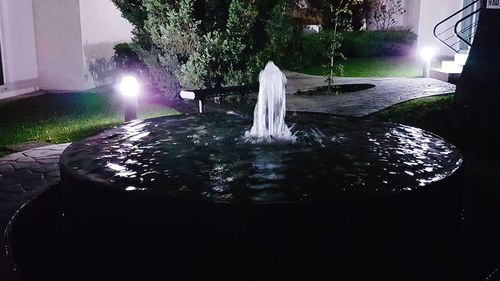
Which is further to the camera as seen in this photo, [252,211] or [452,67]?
[452,67]

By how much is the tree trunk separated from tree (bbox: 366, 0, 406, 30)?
58.3 ft

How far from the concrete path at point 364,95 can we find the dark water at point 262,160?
14.1 ft

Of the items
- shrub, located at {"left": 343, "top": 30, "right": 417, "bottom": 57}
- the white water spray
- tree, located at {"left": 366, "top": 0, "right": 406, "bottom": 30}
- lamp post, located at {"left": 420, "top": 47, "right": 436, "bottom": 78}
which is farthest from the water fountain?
tree, located at {"left": 366, "top": 0, "right": 406, "bottom": 30}

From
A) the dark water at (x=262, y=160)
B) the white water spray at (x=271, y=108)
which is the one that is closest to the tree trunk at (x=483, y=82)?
the dark water at (x=262, y=160)

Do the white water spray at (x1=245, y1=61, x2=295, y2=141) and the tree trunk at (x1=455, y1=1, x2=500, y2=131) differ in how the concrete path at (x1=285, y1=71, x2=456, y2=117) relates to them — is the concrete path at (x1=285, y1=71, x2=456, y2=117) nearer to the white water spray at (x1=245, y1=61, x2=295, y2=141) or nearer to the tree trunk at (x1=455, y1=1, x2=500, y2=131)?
the tree trunk at (x1=455, y1=1, x2=500, y2=131)

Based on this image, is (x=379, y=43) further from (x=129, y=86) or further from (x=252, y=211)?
(x=252, y=211)

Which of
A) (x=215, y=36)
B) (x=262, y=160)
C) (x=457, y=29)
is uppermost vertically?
(x=457, y=29)

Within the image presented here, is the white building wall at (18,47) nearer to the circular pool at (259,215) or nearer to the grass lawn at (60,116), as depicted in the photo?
the grass lawn at (60,116)

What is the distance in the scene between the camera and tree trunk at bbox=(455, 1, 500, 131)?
727 centimetres

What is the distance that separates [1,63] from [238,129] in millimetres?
8641

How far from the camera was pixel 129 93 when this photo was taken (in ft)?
24.4

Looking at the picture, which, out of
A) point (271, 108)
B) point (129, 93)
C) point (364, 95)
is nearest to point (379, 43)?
point (364, 95)

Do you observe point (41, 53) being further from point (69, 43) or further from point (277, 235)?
point (277, 235)

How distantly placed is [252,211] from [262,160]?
1.36m
